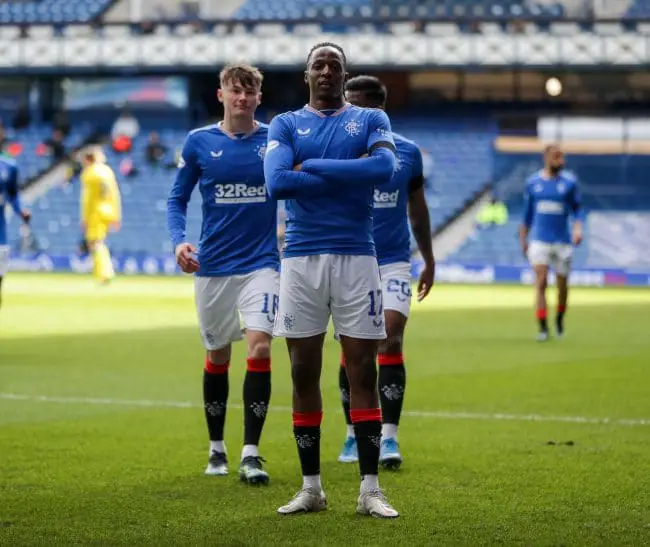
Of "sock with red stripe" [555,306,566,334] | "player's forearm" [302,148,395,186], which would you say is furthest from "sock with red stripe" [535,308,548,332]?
"player's forearm" [302,148,395,186]

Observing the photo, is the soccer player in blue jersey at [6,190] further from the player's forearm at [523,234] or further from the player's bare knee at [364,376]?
the player's bare knee at [364,376]

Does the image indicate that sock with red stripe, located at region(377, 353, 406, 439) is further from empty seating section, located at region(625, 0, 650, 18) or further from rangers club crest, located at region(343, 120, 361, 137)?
empty seating section, located at region(625, 0, 650, 18)

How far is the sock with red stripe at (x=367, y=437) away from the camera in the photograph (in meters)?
7.18

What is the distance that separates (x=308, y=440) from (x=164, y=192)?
38.6 metres

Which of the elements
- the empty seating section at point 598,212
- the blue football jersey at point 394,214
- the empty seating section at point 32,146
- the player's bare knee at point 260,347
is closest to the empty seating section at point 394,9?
the empty seating section at point 598,212

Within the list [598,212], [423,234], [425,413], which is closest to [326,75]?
[423,234]

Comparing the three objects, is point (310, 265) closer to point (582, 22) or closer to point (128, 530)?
point (128, 530)

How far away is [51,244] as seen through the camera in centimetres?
4378

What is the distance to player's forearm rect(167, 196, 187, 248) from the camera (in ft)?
27.7

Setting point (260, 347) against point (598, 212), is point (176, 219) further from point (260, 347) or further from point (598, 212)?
point (598, 212)

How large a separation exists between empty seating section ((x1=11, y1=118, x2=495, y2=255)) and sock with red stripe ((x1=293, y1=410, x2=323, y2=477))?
34.4 meters

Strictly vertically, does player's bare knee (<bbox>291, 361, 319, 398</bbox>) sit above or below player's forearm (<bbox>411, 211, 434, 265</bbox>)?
below

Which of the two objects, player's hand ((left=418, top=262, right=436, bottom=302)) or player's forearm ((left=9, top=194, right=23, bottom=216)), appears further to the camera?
player's forearm ((left=9, top=194, right=23, bottom=216))

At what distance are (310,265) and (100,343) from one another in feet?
36.1
